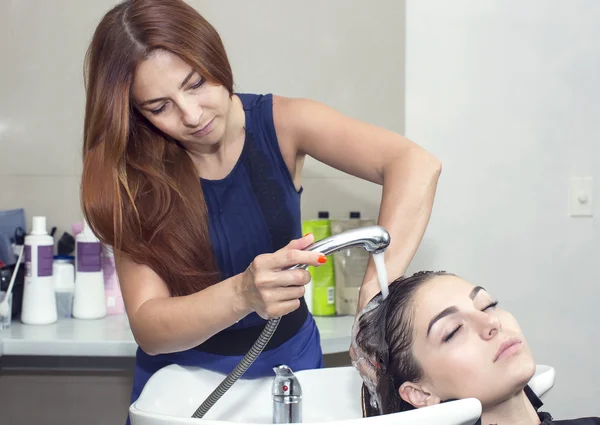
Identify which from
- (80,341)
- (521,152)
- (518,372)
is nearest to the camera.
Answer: (518,372)

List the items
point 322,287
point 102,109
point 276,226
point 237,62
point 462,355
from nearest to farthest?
point 462,355, point 102,109, point 276,226, point 322,287, point 237,62

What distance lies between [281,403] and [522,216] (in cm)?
130

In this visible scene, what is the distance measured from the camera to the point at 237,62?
7.37ft

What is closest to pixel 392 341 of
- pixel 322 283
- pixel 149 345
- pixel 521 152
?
pixel 149 345

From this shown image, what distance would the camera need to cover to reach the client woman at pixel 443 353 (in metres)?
1.07

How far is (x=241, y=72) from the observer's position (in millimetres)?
2248

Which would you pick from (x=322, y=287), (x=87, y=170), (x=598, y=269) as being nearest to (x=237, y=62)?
(x=322, y=287)

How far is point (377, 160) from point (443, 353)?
40 centimetres

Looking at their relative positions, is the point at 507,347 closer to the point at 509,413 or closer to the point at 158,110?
the point at 509,413

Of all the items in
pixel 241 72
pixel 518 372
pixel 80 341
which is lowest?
pixel 80 341

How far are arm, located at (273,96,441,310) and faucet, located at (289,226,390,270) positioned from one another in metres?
0.27

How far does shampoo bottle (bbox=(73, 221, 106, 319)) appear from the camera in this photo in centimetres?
209

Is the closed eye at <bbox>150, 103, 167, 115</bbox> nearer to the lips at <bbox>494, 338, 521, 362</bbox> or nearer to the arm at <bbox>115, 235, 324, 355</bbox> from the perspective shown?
the arm at <bbox>115, 235, 324, 355</bbox>

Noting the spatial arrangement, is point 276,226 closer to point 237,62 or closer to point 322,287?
point 322,287
